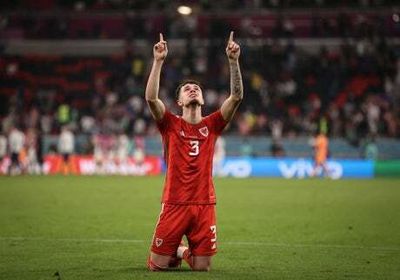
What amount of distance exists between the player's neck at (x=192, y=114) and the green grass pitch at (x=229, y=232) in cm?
171

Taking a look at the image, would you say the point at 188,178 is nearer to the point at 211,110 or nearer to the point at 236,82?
the point at 236,82

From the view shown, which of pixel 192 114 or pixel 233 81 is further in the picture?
pixel 192 114

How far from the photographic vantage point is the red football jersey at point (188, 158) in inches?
332

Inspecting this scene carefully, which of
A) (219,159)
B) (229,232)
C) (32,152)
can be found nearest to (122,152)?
(32,152)

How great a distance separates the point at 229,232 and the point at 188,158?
172 inches

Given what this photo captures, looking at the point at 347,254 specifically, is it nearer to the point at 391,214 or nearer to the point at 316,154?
the point at 391,214

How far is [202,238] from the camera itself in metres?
8.36

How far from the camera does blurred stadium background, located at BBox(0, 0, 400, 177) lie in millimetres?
31734

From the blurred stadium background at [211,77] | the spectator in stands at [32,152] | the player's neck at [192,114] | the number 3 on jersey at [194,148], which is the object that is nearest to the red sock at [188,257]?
the number 3 on jersey at [194,148]

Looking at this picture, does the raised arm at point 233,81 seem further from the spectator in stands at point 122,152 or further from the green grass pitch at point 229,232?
the spectator in stands at point 122,152

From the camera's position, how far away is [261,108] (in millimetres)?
34312

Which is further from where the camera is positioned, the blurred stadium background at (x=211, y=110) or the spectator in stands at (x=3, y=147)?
the spectator in stands at (x=3, y=147)

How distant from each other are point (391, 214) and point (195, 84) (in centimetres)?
842

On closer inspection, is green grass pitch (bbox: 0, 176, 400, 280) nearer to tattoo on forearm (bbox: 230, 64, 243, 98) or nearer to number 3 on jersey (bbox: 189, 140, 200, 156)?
number 3 on jersey (bbox: 189, 140, 200, 156)
